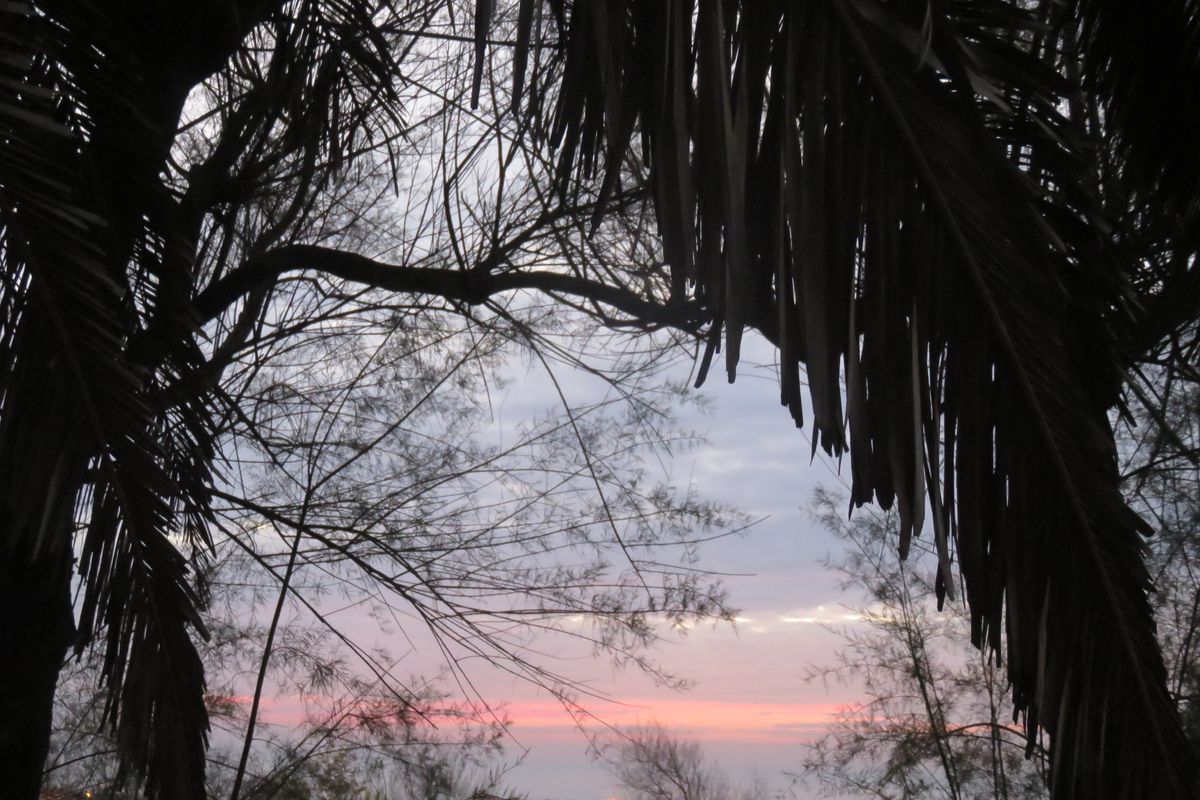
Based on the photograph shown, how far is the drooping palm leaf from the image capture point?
3.13 feet

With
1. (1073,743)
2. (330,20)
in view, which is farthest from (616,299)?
(1073,743)

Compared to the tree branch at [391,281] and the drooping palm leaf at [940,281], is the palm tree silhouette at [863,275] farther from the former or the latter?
the tree branch at [391,281]

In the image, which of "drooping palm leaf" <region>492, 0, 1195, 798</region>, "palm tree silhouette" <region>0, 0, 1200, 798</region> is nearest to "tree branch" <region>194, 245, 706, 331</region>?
"palm tree silhouette" <region>0, 0, 1200, 798</region>

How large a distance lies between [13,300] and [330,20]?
3.93ft

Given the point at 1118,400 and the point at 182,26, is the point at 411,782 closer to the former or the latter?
the point at 182,26

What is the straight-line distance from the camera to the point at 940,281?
1.03 meters

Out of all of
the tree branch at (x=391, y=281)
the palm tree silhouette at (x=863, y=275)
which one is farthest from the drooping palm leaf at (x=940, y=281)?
the tree branch at (x=391, y=281)

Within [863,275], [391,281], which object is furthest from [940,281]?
[391,281]

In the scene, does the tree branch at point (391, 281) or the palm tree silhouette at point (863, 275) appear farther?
the tree branch at point (391, 281)

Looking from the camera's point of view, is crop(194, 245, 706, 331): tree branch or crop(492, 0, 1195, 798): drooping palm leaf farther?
crop(194, 245, 706, 331): tree branch

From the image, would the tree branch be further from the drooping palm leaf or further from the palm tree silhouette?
the drooping palm leaf

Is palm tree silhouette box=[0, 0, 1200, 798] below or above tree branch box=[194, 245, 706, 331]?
below

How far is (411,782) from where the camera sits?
109 inches

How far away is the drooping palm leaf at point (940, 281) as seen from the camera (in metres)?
0.95
